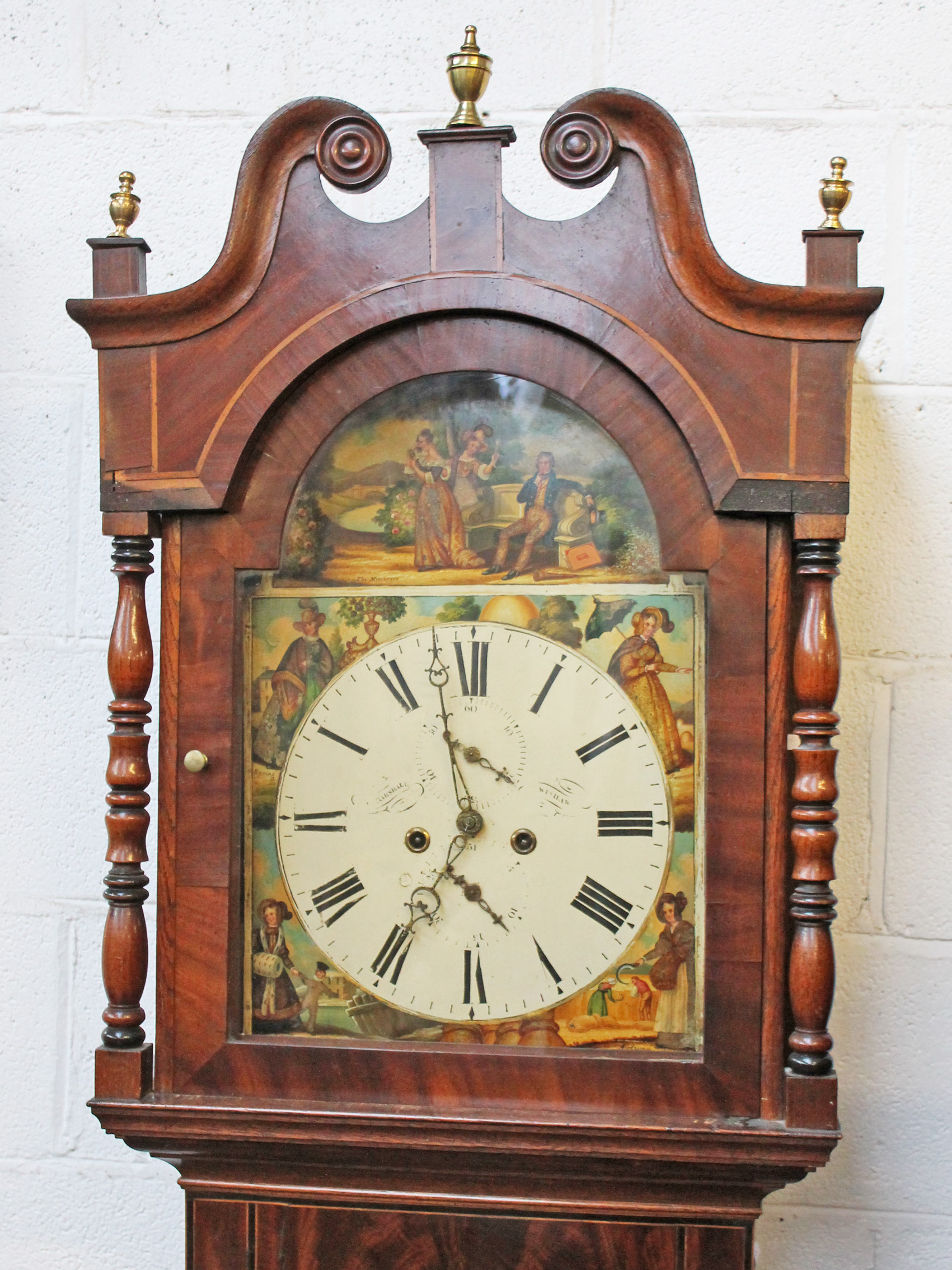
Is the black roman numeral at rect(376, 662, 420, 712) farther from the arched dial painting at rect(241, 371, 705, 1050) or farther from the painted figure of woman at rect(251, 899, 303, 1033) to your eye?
the painted figure of woman at rect(251, 899, 303, 1033)

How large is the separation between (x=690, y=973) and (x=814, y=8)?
100 centimetres

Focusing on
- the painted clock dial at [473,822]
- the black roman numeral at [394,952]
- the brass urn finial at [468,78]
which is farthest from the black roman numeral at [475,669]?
the brass urn finial at [468,78]

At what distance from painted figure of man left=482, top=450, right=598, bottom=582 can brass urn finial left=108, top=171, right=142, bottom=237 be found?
16.3 inches

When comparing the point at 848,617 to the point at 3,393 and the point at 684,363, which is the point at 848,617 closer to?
the point at 684,363

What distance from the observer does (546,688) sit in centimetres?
113

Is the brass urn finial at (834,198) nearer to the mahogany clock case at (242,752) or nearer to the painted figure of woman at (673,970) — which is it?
the mahogany clock case at (242,752)

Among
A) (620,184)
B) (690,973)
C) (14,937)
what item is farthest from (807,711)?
(14,937)

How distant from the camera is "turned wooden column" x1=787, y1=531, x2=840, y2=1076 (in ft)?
3.53

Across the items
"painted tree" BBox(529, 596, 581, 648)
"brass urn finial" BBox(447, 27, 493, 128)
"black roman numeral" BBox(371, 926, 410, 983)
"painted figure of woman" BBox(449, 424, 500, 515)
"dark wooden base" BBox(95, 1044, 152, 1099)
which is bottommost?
"dark wooden base" BBox(95, 1044, 152, 1099)

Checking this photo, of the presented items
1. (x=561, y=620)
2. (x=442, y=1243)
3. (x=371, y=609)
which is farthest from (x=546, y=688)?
(x=442, y=1243)

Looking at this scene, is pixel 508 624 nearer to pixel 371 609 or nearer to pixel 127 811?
Answer: pixel 371 609

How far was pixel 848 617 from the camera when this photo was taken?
1.39m

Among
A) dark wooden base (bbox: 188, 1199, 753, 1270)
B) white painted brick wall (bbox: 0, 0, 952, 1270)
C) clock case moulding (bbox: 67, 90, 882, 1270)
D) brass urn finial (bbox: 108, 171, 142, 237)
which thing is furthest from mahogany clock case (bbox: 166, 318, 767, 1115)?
white painted brick wall (bbox: 0, 0, 952, 1270)

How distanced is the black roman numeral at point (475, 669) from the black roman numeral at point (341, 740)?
10cm
